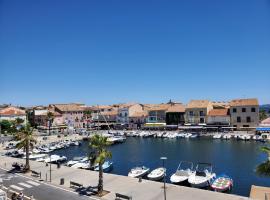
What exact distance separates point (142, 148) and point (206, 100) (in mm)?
43694

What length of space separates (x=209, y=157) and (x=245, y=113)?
142 feet

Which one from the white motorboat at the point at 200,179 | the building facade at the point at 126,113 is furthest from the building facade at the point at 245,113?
the white motorboat at the point at 200,179

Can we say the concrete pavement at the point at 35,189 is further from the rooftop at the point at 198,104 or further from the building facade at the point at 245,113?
the rooftop at the point at 198,104

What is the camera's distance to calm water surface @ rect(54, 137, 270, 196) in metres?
46.3

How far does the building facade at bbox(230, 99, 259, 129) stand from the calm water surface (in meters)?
17.7

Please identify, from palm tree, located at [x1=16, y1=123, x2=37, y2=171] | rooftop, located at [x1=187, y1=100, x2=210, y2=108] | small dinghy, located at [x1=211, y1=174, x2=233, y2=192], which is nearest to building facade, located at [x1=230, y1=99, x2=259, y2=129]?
rooftop, located at [x1=187, y1=100, x2=210, y2=108]

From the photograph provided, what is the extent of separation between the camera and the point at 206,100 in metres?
114

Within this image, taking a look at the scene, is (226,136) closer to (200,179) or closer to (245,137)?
(245,137)

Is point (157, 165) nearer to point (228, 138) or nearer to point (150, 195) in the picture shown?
point (150, 195)

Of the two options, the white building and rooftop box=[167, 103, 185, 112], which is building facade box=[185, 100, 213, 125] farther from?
the white building

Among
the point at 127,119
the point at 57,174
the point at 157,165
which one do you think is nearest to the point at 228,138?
the point at 157,165

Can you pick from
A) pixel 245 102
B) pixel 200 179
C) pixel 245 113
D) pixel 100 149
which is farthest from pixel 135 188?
pixel 245 102

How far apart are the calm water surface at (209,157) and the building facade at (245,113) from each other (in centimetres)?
1770

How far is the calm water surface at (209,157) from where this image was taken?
46.3m
